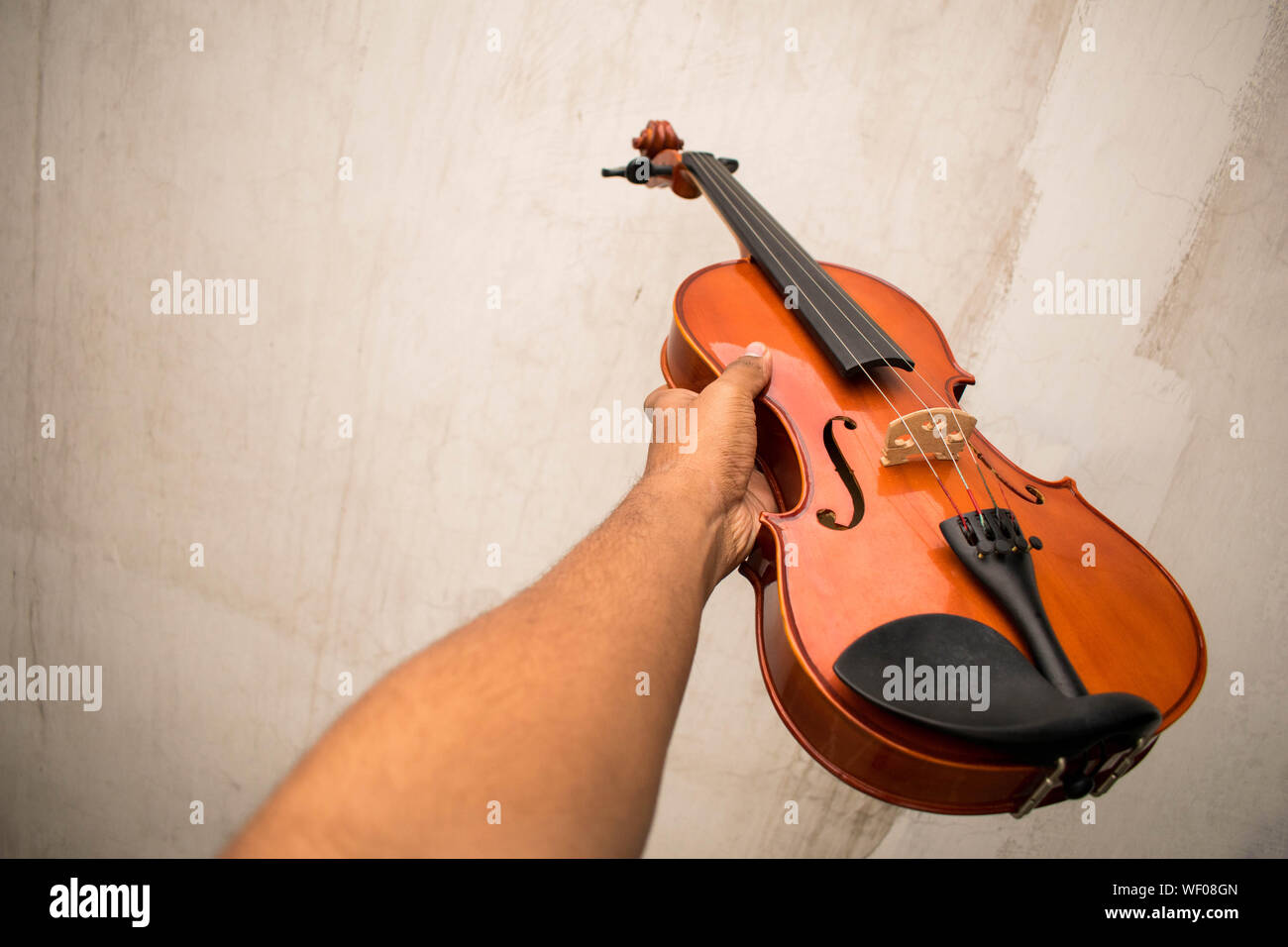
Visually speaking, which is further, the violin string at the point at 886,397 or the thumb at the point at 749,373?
the thumb at the point at 749,373

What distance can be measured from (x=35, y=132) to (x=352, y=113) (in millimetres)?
1175

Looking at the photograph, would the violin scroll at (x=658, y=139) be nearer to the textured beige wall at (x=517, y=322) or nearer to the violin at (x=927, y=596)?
the textured beige wall at (x=517, y=322)

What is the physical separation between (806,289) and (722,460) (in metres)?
0.44

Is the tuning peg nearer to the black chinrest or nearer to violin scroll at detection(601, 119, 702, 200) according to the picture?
violin scroll at detection(601, 119, 702, 200)

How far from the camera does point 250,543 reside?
85.1 inches

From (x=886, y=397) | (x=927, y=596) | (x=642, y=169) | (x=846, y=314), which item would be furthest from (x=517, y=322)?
(x=927, y=596)

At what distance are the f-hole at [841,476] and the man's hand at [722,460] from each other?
109mm

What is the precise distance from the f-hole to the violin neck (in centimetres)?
11

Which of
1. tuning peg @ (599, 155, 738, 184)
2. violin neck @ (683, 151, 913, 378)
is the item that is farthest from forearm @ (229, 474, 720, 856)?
tuning peg @ (599, 155, 738, 184)

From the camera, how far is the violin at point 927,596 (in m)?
0.62

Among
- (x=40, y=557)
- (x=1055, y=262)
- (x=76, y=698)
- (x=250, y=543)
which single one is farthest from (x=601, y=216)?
(x=76, y=698)

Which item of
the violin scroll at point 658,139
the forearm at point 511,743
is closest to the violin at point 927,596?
the forearm at point 511,743

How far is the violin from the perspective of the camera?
62 cm

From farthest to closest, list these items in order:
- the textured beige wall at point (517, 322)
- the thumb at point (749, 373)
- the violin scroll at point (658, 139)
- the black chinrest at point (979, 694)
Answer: the violin scroll at point (658, 139) < the textured beige wall at point (517, 322) < the thumb at point (749, 373) < the black chinrest at point (979, 694)
